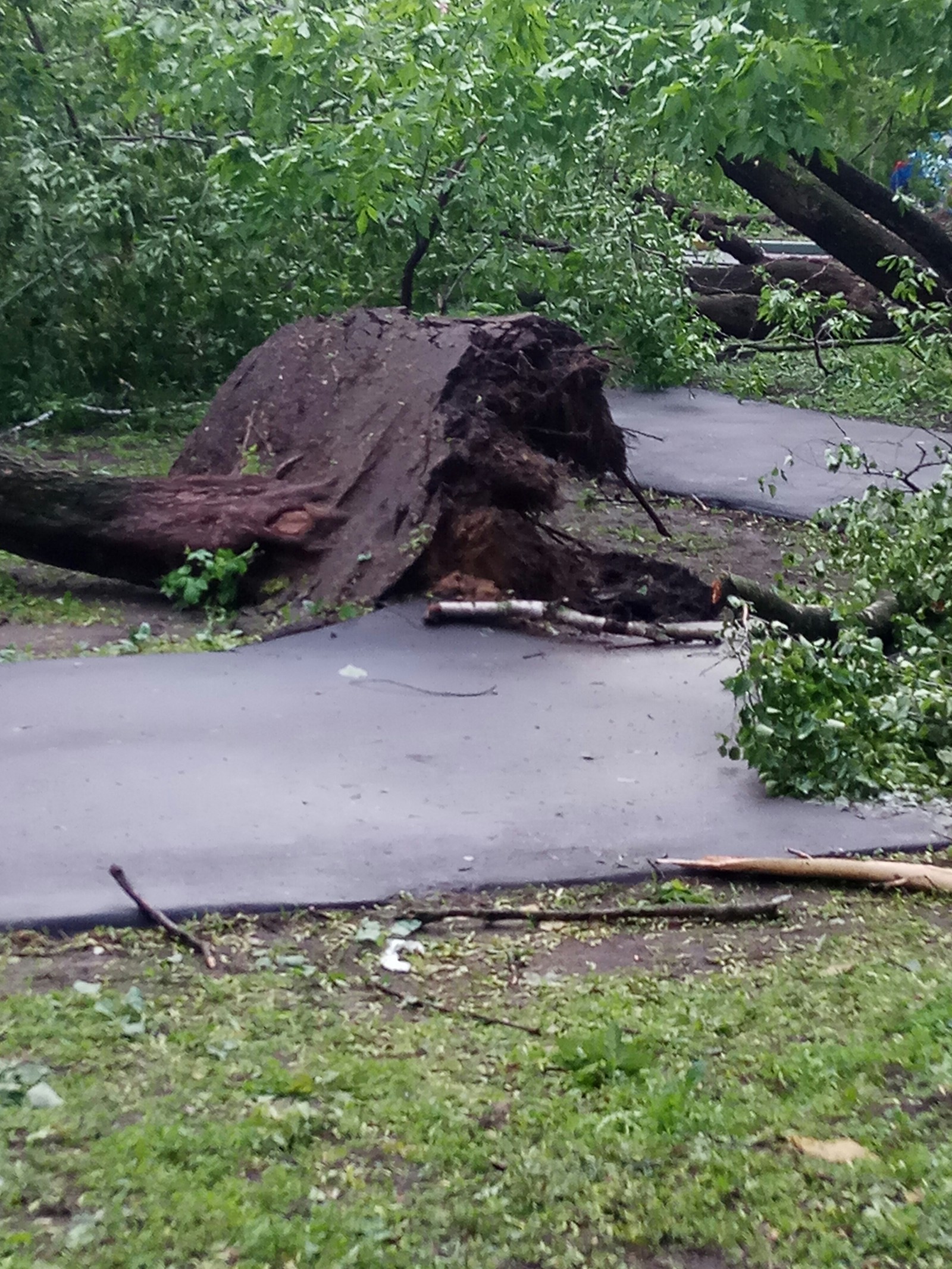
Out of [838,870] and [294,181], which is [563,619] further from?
[294,181]

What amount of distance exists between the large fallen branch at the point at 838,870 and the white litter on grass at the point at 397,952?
0.81m

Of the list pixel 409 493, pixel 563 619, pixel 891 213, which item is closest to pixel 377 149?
pixel 409 493

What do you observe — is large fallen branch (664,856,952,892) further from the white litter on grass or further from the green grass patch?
the green grass patch

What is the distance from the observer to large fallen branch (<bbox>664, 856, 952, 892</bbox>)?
3539mm

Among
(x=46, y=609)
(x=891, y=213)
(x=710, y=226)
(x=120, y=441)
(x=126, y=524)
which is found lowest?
(x=120, y=441)

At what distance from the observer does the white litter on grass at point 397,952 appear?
123 inches

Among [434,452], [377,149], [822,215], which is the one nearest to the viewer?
[434,452]

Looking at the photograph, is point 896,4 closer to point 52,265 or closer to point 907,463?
point 907,463

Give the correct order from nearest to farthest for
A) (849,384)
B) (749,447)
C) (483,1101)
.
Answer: (483,1101) → (749,447) → (849,384)

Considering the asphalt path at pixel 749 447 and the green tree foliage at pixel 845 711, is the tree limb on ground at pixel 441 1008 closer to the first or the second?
the green tree foliage at pixel 845 711

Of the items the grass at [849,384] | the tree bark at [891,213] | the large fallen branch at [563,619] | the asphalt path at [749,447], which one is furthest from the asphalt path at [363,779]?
the tree bark at [891,213]

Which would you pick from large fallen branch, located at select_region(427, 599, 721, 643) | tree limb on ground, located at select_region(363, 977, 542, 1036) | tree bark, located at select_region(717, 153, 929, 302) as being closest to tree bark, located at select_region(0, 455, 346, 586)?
large fallen branch, located at select_region(427, 599, 721, 643)

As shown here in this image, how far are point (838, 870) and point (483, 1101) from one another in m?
1.44

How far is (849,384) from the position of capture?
1381 cm
